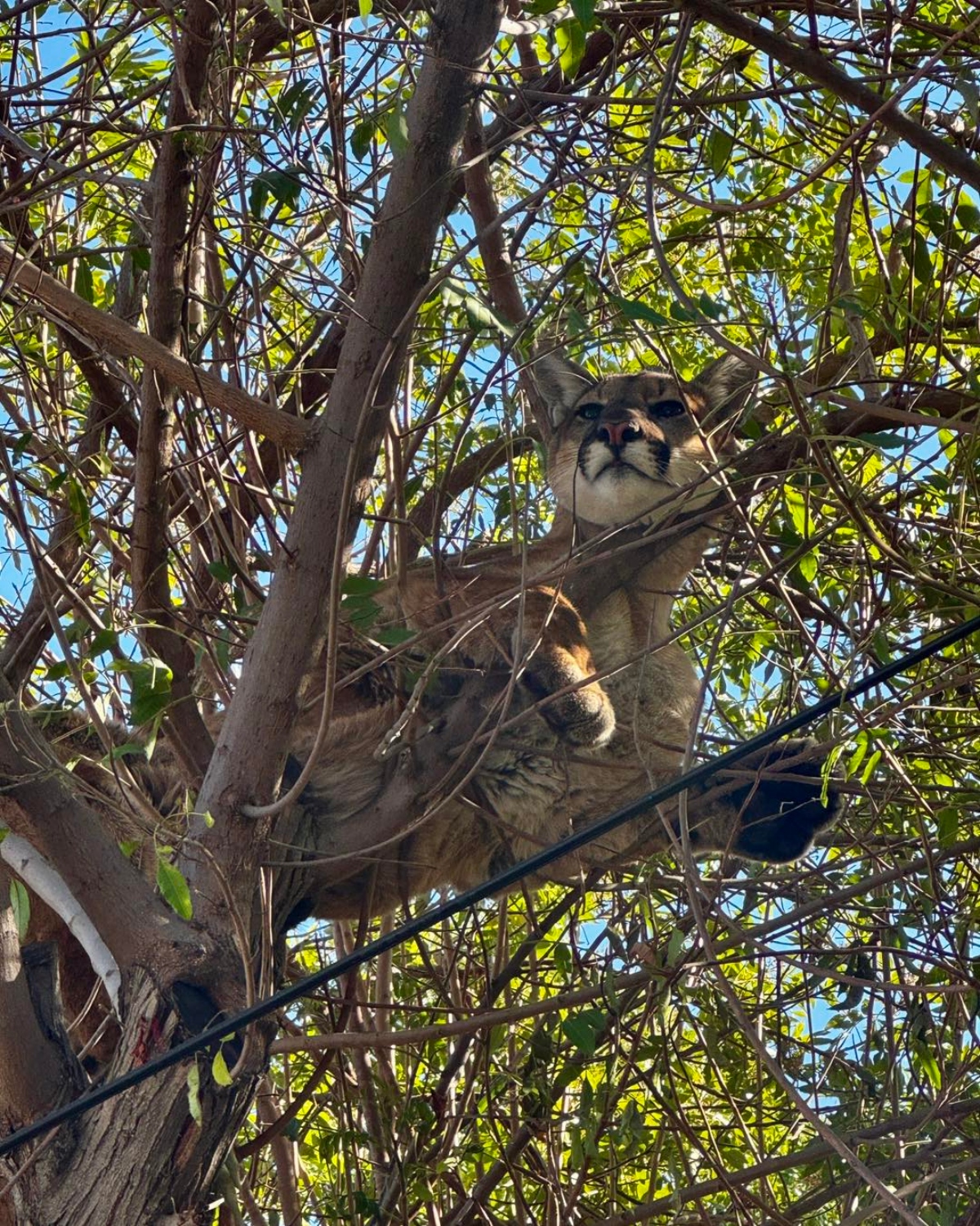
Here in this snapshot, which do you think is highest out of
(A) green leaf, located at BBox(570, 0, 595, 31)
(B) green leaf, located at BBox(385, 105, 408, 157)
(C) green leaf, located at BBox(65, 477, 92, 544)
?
(A) green leaf, located at BBox(570, 0, 595, 31)

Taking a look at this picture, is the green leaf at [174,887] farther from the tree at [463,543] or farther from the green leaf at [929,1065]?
the green leaf at [929,1065]

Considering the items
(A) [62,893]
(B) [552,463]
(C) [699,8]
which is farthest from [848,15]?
(A) [62,893]

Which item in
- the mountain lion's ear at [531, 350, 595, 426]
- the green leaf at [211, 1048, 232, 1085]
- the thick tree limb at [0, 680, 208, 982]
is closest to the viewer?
the green leaf at [211, 1048, 232, 1085]

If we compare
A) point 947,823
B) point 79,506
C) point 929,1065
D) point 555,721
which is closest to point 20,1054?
point 79,506

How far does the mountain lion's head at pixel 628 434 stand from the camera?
507 cm

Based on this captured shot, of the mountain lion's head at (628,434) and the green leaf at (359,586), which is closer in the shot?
the green leaf at (359,586)

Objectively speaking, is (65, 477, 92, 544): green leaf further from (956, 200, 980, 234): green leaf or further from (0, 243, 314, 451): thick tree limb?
(956, 200, 980, 234): green leaf

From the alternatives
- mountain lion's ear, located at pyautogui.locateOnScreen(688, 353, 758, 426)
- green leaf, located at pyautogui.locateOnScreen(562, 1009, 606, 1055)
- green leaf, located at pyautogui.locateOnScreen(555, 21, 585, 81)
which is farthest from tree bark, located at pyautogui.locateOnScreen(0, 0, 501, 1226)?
mountain lion's ear, located at pyautogui.locateOnScreen(688, 353, 758, 426)

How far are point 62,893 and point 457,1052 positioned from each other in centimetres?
184

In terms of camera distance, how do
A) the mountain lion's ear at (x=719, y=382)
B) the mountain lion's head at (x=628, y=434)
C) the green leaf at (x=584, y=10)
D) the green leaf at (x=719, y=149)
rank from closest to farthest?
the green leaf at (x=584, y=10)
the green leaf at (x=719, y=149)
the mountain lion's head at (x=628, y=434)
the mountain lion's ear at (x=719, y=382)

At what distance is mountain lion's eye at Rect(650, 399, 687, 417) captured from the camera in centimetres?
541

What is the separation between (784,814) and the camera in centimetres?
463

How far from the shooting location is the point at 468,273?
4.66 meters

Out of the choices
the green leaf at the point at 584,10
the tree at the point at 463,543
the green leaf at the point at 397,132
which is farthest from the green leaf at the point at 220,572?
the green leaf at the point at 584,10
